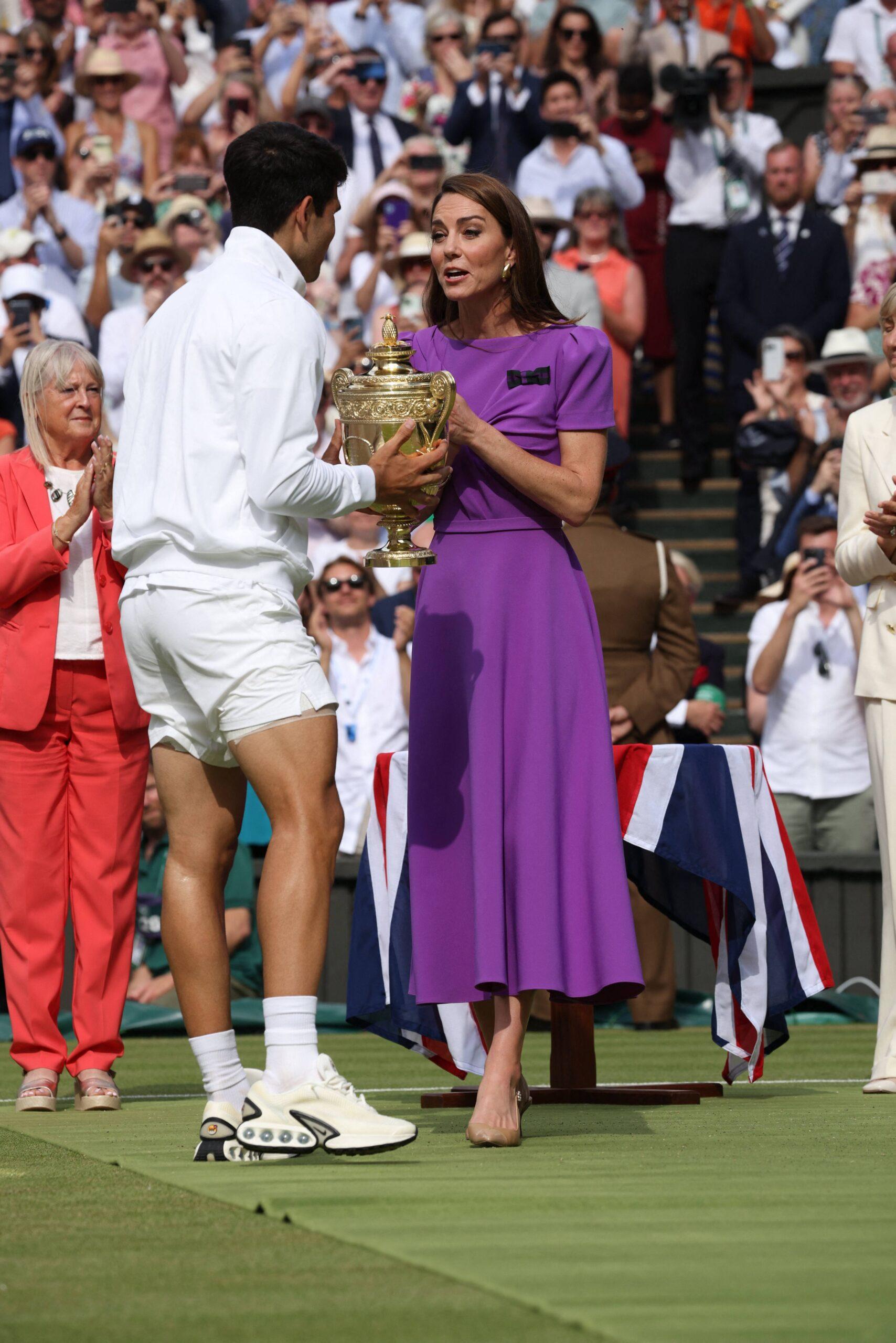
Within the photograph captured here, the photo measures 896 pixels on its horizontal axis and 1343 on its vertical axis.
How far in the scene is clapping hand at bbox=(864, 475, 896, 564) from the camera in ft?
19.7

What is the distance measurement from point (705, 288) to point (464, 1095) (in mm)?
8423

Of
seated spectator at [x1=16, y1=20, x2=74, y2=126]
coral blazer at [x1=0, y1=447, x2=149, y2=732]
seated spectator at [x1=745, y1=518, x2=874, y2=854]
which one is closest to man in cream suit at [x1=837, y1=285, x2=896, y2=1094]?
coral blazer at [x1=0, y1=447, x2=149, y2=732]

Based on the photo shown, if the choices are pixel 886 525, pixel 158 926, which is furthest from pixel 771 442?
pixel 886 525

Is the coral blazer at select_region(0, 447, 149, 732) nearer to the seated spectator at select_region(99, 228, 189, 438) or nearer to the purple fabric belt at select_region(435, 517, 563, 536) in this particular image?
the purple fabric belt at select_region(435, 517, 563, 536)

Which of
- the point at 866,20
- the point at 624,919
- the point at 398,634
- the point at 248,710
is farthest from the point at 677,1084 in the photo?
the point at 866,20

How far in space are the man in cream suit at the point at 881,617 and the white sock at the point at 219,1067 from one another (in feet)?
7.48

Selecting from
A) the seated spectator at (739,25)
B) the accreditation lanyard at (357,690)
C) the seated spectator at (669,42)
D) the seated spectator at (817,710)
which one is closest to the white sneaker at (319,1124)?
the seated spectator at (817,710)

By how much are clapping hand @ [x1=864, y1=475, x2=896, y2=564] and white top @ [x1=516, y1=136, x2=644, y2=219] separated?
752 centimetres

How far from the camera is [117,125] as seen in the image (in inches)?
597

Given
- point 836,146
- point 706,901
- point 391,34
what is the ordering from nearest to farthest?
point 706,901 → point 836,146 → point 391,34

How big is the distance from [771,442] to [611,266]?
1.54 m

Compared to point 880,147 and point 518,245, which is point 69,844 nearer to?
point 518,245

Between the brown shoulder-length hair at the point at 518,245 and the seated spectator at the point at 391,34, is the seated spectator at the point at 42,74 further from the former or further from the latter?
the brown shoulder-length hair at the point at 518,245

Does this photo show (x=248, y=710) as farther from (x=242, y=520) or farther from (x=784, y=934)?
(x=784, y=934)
